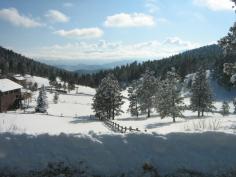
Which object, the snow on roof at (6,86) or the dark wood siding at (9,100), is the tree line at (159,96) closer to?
the dark wood siding at (9,100)

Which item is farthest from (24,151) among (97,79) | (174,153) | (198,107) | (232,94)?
(97,79)

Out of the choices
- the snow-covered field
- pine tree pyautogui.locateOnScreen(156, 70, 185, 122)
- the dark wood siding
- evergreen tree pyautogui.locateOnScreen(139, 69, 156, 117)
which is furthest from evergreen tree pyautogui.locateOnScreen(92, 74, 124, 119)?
the snow-covered field

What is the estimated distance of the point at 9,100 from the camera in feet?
240

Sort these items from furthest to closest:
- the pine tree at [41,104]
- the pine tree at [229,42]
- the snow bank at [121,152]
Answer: the pine tree at [41,104] < the pine tree at [229,42] < the snow bank at [121,152]

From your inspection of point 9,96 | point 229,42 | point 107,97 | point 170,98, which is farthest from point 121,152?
point 9,96

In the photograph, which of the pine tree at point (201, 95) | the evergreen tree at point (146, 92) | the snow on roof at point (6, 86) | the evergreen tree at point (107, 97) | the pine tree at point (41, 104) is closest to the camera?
the pine tree at point (201, 95)

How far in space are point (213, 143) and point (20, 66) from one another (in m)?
199

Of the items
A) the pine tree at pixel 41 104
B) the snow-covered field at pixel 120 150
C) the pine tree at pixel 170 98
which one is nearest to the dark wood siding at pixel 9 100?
the pine tree at pixel 41 104

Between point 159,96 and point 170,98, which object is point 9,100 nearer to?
point 159,96

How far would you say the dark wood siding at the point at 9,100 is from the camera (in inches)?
2766

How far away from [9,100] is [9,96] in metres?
0.98

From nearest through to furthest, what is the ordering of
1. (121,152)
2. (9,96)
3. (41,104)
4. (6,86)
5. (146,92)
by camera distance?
(121,152) → (146,92) → (9,96) → (6,86) → (41,104)

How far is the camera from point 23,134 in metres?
9.88

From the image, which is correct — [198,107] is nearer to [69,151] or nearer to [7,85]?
[7,85]
